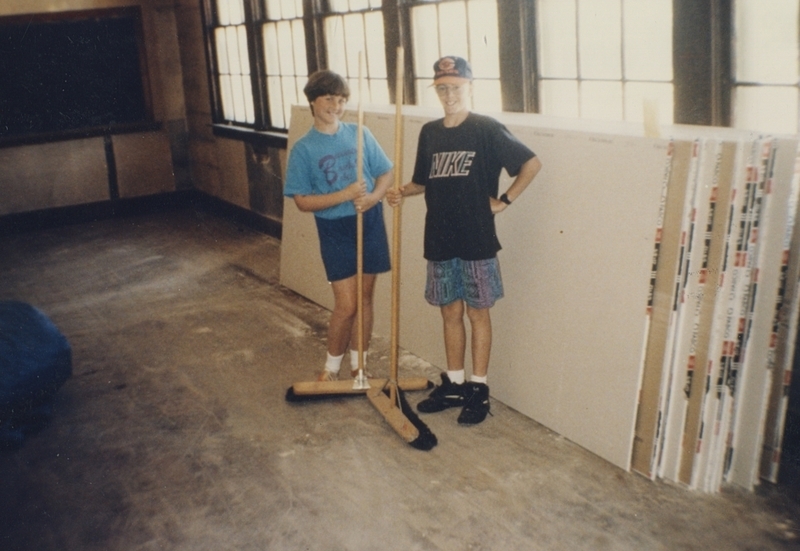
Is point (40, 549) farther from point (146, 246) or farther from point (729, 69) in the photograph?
point (146, 246)

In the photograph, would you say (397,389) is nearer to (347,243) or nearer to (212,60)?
(347,243)

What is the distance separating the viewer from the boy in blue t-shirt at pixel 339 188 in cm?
304

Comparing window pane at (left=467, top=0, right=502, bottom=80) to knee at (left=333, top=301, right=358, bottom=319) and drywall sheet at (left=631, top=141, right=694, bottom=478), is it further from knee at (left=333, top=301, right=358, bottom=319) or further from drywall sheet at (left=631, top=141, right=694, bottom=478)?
drywall sheet at (left=631, top=141, right=694, bottom=478)

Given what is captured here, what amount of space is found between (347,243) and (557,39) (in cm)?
138

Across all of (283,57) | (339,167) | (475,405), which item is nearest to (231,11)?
(283,57)

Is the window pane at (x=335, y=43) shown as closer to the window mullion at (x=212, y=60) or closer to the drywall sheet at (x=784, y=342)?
the window mullion at (x=212, y=60)

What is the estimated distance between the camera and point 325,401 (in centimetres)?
339

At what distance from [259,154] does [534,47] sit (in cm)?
358

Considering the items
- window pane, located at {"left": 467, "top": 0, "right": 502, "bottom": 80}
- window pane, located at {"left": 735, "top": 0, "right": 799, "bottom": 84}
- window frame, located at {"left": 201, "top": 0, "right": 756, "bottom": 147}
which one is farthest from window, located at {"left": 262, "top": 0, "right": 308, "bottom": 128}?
window pane, located at {"left": 735, "top": 0, "right": 799, "bottom": 84}

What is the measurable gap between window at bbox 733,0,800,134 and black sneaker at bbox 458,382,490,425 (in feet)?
4.52

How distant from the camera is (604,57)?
3.33 m

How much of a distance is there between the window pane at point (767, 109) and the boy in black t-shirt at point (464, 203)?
77cm

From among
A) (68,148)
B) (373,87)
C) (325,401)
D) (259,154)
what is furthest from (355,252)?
(68,148)

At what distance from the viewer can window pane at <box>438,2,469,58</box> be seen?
4.08 meters
